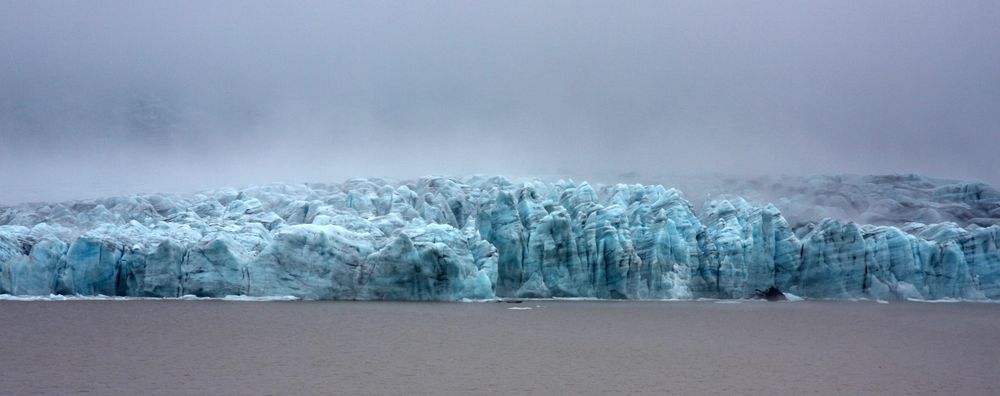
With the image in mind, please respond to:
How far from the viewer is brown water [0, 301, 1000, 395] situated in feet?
47.4

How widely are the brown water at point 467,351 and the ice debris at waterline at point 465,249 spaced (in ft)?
5.83

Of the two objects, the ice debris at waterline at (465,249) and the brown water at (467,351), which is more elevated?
the ice debris at waterline at (465,249)

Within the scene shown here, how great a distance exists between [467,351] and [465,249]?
47.2ft

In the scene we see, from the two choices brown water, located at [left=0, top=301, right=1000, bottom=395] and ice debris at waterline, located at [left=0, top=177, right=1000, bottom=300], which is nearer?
brown water, located at [left=0, top=301, right=1000, bottom=395]

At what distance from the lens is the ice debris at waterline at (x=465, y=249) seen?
32.2 metres

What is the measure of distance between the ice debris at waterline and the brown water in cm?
178

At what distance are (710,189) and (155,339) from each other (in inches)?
2354

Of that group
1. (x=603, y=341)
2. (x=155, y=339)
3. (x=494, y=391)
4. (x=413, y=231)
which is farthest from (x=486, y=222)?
(x=494, y=391)

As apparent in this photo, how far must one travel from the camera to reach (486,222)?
38.0 meters

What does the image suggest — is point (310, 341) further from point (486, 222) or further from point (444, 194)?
point (444, 194)

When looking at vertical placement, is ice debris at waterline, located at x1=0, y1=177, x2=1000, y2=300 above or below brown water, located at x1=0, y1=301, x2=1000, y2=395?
above

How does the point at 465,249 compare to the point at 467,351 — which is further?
the point at 465,249

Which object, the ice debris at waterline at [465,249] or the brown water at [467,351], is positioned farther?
the ice debris at waterline at [465,249]

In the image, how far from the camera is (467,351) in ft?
61.7
